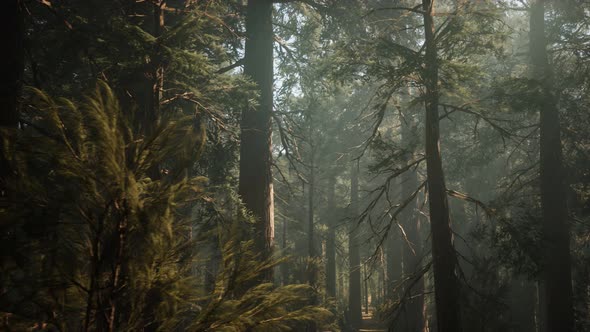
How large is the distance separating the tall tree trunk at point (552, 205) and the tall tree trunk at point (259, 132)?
253 inches

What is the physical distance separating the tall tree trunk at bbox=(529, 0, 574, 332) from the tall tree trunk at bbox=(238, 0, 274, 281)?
6417 millimetres

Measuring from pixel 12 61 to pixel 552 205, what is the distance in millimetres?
12163

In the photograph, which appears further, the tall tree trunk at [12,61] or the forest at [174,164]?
the tall tree trunk at [12,61]

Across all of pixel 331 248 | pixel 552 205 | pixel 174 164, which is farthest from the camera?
pixel 331 248

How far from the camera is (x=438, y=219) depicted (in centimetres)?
685

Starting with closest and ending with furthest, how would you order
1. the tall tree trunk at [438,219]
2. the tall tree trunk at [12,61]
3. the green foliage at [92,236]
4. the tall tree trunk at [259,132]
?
the green foliage at [92,236] → the tall tree trunk at [12,61] → the tall tree trunk at [438,219] → the tall tree trunk at [259,132]

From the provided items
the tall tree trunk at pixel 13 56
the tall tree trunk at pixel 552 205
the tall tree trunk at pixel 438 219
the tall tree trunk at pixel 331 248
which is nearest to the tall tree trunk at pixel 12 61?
the tall tree trunk at pixel 13 56

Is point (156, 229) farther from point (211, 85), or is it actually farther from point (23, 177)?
point (211, 85)

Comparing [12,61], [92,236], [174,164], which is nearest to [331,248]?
[174,164]

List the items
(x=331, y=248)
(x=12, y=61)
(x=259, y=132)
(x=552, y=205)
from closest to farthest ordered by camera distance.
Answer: (x=12, y=61) < (x=259, y=132) < (x=552, y=205) < (x=331, y=248)

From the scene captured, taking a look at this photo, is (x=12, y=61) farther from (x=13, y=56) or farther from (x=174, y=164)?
(x=174, y=164)

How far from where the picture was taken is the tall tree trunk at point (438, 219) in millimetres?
6539

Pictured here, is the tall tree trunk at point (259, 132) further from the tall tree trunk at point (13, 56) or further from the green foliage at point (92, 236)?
the green foliage at point (92, 236)

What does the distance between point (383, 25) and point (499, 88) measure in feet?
10.9
